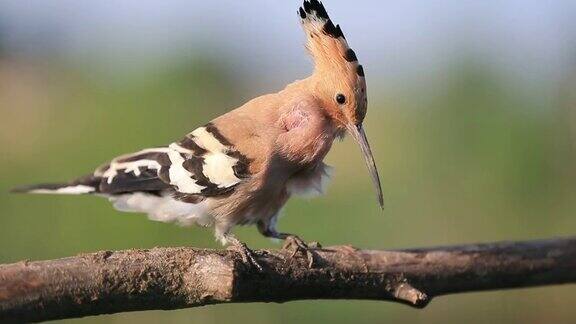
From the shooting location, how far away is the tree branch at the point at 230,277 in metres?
1.26

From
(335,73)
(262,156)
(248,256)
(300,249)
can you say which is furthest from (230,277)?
(335,73)

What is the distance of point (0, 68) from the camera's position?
6324 millimetres

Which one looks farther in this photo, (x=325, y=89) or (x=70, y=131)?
(x=70, y=131)

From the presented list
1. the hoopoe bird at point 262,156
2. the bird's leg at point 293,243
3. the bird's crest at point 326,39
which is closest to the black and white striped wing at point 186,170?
the hoopoe bird at point 262,156

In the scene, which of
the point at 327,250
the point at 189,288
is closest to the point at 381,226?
the point at 327,250

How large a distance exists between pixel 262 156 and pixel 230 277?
486 mm

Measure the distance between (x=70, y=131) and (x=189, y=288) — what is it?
11.3 ft

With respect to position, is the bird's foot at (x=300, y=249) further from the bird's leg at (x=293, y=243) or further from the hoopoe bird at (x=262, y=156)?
the hoopoe bird at (x=262, y=156)

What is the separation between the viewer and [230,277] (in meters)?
1.33

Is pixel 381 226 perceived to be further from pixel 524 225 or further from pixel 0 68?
pixel 0 68

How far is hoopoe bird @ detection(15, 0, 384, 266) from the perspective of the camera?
1.79m

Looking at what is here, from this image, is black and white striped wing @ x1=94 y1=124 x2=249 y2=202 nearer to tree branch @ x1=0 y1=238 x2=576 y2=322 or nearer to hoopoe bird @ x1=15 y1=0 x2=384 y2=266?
hoopoe bird @ x1=15 y1=0 x2=384 y2=266

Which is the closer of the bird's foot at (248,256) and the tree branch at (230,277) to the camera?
the tree branch at (230,277)

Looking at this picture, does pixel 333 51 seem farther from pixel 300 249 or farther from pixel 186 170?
pixel 300 249
